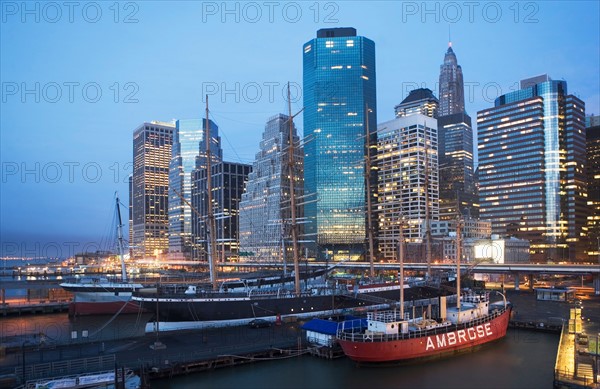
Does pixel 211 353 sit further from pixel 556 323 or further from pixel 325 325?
pixel 556 323

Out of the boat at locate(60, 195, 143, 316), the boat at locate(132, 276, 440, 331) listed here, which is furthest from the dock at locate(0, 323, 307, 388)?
the boat at locate(60, 195, 143, 316)

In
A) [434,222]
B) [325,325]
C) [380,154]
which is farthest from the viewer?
Result: [380,154]

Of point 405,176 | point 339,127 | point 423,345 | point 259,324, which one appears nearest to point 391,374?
point 423,345

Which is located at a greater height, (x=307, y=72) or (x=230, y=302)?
(x=307, y=72)

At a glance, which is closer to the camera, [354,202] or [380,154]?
[354,202]

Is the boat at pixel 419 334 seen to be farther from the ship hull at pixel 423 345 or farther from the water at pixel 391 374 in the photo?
the water at pixel 391 374

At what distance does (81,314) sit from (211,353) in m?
31.5

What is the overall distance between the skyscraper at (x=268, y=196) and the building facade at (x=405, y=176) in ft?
136

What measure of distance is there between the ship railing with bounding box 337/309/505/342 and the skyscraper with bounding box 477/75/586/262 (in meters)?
142

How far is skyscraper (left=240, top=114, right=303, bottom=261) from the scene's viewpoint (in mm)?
125562

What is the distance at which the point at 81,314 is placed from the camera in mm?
54969

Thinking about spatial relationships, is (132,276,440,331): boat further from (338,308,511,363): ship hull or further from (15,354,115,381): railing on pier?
(338,308,511,363): ship hull

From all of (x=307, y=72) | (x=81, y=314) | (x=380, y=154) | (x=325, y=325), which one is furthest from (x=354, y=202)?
(x=325, y=325)

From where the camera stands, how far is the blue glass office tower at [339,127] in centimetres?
16438
